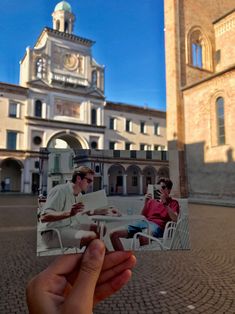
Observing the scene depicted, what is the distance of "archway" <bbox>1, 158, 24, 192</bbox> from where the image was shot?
32281 millimetres

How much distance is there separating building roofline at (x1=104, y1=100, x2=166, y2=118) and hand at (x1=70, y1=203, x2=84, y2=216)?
3675cm

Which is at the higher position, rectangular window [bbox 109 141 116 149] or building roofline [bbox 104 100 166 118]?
building roofline [bbox 104 100 166 118]

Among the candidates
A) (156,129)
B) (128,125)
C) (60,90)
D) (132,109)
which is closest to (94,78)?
(60,90)

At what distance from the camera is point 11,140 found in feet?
103

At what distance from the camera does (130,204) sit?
2.38 m

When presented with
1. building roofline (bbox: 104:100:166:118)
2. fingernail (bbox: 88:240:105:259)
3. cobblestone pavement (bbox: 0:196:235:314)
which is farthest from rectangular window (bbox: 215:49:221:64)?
fingernail (bbox: 88:240:105:259)

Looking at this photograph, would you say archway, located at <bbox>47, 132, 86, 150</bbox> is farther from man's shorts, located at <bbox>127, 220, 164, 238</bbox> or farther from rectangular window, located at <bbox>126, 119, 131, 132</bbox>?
man's shorts, located at <bbox>127, 220, 164, 238</bbox>

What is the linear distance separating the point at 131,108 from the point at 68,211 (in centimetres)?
3926

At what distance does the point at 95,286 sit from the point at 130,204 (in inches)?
52.3

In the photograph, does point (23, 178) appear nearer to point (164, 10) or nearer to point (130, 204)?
point (164, 10)

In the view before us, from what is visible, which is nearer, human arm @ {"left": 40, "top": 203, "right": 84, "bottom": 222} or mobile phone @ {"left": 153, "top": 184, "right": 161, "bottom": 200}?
human arm @ {"left": 40, "top": 203, "right": 84, "bottom": 222}

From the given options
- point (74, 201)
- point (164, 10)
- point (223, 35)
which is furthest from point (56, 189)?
point (223, 35)

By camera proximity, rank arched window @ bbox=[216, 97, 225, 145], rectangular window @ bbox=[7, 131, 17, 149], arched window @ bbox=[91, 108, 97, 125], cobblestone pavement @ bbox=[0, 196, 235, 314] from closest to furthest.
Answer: cobblestone pavement @ bbox=[0, 196, 235, 314], arched window @ bbox=[216, 97, 225, 145], rectangular window @ bbox=[7, 131, 17, 149], arched window @ bbox=[91, 108, 97, 125]

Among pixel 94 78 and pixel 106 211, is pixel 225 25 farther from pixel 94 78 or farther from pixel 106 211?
pixel 106 211
